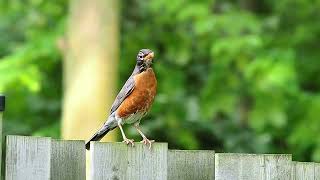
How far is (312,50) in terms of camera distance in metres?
7.69

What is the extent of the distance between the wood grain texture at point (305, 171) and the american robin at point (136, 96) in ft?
2.03

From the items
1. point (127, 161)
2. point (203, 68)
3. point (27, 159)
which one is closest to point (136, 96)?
point (127, 161)

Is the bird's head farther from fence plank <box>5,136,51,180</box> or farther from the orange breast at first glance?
fence plank <box>5,136,51,180</box>

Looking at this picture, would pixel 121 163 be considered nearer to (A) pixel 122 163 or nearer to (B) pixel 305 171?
(A) pixel 122 163

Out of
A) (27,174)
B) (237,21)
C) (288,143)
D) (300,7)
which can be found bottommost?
(27,174)

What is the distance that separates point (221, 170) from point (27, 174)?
1.65ft

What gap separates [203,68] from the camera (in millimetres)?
7809

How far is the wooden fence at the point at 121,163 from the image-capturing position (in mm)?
2049

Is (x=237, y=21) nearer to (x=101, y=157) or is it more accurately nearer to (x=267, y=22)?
(x=267, y=22)

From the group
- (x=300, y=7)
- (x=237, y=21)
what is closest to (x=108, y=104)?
(x=237, y=21)

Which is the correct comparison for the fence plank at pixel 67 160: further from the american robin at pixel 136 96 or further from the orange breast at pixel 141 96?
the orange breast at pixel 141 96

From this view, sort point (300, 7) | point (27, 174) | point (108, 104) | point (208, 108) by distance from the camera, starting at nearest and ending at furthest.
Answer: point (27, 174), point (108, 104), point (208, 108), point (300, 7)

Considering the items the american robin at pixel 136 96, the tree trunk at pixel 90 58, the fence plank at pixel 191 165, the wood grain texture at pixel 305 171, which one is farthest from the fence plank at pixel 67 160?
the tree trunk at pixel 90 58

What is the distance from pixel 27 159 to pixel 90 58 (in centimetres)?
353
